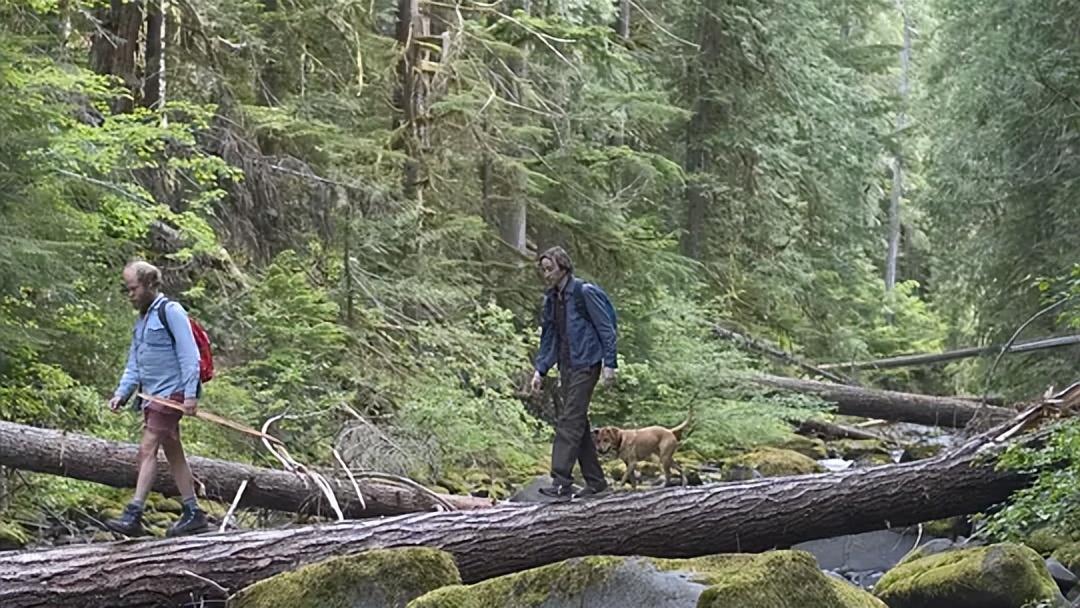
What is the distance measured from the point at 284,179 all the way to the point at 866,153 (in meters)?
13.9

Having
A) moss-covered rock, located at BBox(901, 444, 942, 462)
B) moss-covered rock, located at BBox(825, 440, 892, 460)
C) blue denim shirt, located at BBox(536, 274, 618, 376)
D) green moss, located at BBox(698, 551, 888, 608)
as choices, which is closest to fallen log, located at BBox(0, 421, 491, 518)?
blue denim shirt, located at BBox(536, 274, 618, 376)

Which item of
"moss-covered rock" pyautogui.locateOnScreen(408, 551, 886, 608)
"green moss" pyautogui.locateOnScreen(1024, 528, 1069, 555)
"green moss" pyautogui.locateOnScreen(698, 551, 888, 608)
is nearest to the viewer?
"green moss" pyautogui.locateOnScreen(698, 551, 888, 608)

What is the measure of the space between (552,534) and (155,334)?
3001 millimetres

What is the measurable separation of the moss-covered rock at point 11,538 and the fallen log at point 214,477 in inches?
20.3

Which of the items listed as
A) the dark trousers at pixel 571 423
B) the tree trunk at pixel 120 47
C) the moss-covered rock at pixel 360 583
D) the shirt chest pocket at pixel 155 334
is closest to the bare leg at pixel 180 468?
the shirt chest pocket at pixel 155 334

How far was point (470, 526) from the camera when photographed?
8.30 m

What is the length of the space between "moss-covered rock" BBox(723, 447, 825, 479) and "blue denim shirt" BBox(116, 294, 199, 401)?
8.74 metres

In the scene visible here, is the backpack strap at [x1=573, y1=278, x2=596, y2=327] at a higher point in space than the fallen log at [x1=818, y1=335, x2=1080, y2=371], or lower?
higher

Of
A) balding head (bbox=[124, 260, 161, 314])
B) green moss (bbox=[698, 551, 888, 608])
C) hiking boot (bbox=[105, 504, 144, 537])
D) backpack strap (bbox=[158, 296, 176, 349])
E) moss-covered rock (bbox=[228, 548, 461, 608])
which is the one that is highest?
balding head (bbox=[124, 260, 161, 314])

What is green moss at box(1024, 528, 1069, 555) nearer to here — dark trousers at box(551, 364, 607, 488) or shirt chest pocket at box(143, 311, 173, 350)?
dark trousers at box(551, 364, 607, 488)

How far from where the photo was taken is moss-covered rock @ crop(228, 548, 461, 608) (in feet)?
21.1

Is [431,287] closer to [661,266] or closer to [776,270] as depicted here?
[661,266]

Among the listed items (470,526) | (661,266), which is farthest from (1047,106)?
(470,526)

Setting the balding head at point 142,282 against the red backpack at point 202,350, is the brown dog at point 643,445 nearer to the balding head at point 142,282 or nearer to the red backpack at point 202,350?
the red backpack at point 202,350
